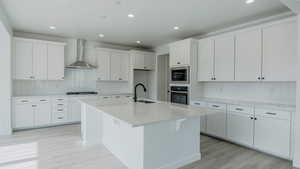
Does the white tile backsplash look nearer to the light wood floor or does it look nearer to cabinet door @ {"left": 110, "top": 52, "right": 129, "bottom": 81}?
the light wood floor

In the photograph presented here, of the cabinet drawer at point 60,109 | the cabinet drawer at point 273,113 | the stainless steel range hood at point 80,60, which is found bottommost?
the cabinet drawer at point 60,109

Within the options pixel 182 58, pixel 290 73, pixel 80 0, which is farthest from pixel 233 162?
pixel 80 0

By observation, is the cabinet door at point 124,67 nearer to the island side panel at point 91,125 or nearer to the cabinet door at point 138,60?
the cabinet door at point 138,60

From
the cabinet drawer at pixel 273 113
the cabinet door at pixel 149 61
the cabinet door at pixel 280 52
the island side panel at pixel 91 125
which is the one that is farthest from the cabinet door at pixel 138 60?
the cabinet drawer at pixel 273 113

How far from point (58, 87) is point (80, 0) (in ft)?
10.6

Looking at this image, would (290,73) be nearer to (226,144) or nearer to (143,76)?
(226,144)

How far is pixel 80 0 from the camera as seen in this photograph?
2732 mm

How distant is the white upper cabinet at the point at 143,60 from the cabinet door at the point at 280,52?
3649 millimetres

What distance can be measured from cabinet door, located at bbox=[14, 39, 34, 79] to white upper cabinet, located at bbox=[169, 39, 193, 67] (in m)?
3.76

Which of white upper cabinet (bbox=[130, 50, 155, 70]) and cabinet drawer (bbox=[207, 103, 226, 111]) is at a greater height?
white upper cabinet (bbox=[130, 50, 155, 70])

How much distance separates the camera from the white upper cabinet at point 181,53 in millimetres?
4258

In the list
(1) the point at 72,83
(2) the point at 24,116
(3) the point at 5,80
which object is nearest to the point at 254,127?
(1) the point at 72,83

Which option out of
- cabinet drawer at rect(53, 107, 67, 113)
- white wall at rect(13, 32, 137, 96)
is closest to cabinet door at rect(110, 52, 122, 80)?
white wall at rect(13, 32, 137, 96)

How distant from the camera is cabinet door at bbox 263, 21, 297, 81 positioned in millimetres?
2834
